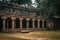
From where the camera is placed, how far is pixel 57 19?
148 ft

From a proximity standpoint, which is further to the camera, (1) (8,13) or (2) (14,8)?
(2) (14,8)

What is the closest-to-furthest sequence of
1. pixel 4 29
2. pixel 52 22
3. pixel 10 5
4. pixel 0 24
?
1. pixel 4 29
2. pixel 0 24
3. pixel 10 5
4. pixel 52 22

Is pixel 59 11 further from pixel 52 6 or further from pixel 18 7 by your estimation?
pixel 18 7

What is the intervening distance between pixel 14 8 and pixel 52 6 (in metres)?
17.7

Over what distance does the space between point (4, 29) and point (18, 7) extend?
9.79m

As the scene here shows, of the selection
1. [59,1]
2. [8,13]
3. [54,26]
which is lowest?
[54,26]

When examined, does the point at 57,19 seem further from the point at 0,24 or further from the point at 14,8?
the point at 0,24

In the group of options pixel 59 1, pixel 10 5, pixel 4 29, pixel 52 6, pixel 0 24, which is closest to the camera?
pixel 59 1

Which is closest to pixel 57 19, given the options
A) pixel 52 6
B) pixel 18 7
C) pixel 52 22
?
pixel 52 22

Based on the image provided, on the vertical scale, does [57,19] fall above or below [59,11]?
below

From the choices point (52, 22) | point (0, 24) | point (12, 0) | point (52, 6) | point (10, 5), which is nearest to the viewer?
point (52, 6)

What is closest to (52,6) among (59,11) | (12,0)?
(59,11)

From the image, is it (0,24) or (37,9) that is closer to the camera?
(0,24)

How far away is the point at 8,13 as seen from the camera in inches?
1340
